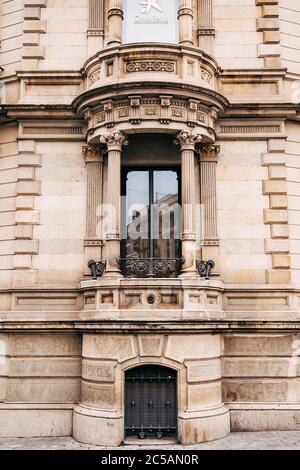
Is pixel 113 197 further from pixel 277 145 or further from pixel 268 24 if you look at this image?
pixel 268 24

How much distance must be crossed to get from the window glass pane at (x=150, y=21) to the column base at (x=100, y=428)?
10241 millimetres

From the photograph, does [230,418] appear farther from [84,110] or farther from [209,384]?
[84,110]

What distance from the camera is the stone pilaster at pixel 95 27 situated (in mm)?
14613

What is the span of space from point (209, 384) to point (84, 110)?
8.11m

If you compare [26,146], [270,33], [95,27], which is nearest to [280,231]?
[270,33]

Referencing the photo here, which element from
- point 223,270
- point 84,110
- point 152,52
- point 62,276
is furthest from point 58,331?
point 152,52

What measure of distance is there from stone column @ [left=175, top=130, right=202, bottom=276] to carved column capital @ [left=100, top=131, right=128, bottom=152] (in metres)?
1.50

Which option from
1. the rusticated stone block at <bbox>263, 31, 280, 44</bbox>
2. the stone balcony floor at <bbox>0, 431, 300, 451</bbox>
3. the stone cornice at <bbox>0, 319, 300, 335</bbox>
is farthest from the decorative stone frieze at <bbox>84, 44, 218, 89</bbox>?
the stone balcony floor at <bbox>0, 431, 300, 451</bbox>

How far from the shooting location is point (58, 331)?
13141 mm

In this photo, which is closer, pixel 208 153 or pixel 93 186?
pixel 93 186

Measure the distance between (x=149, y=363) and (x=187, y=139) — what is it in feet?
19.4

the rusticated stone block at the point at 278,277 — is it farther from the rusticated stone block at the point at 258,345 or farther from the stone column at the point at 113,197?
the stone column at the point at 113,197

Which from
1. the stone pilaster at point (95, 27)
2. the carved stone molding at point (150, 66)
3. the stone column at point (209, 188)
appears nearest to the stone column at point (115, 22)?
the stone pilaster at point (95, 27)

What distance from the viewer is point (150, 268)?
12977mm
